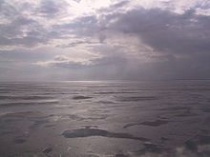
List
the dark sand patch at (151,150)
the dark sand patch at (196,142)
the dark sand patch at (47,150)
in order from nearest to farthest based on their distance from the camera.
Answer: the dark sand patch at (151,150)
the dark sand patch at (47,150)
the dark sand patch at (196,142)

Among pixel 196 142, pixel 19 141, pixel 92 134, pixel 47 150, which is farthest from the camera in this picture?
pixel 92 134

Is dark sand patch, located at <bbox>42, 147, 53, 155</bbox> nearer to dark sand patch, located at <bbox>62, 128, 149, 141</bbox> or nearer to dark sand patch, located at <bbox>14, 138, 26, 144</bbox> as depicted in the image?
dark sand patch, located at <bbox>14, 138, 26, 144</bbox>

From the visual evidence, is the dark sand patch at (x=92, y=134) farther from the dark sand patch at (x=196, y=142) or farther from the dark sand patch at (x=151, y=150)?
the dark sand patch at (x=196, y=142)

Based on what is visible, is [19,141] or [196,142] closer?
[196,142]

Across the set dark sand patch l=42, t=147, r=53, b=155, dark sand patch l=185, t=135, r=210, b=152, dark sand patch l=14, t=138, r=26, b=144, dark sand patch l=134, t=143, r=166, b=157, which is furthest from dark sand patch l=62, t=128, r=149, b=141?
dark sand patch l=42, t=147, r=53, b=155

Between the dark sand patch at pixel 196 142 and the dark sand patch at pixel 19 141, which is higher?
the dark sand patch at pixel 19 141

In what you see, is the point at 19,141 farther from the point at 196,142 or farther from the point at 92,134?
the point at 196,142

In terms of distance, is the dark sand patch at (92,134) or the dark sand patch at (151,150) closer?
the dark sand patch at (151,150)

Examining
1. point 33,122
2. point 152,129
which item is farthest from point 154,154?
point 33,122

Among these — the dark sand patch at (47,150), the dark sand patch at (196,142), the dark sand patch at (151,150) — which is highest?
Result: the dark sand patch at (47,150)

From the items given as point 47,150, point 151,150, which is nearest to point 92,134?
point 47,150

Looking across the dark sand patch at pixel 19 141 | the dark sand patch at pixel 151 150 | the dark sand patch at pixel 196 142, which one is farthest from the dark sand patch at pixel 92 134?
the dark sand patch at pixel 19 141

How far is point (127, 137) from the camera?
60.8ft

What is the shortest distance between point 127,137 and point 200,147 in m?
4.75
